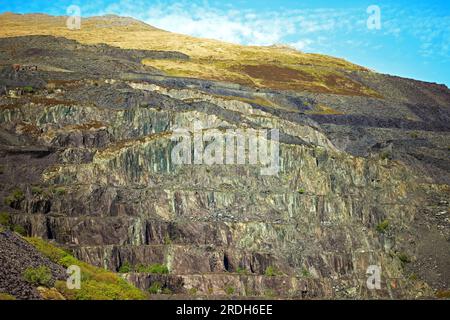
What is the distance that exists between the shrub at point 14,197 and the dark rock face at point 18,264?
86.5ft

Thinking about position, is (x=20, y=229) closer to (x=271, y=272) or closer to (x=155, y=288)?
(x=155, y=288)

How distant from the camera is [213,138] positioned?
102 metres

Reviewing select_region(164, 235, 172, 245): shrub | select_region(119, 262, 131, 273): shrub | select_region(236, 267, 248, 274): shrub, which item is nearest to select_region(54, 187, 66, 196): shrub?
select_region(164, 235, 172, 245): shrub

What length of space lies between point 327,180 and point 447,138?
5750cm

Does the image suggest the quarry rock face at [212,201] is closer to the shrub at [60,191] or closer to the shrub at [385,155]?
the shrub at [60,191]

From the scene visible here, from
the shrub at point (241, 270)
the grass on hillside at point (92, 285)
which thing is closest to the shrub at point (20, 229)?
the grass on hillside at point (92, 285)

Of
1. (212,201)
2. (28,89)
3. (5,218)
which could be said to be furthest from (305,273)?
(28,89)

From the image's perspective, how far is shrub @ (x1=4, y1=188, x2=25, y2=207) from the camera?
84.6 meters

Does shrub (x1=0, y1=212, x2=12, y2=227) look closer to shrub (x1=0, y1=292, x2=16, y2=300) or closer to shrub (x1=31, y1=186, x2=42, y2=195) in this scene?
shrub (x1=31, y1=186, x2=42, y2=195)

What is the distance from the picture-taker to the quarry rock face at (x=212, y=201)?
8025cm

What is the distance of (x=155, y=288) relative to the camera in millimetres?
71188

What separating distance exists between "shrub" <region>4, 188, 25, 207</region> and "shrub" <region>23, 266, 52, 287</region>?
111 feet
